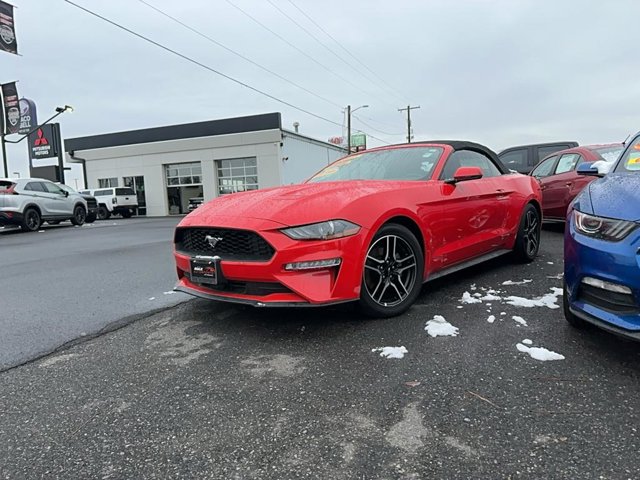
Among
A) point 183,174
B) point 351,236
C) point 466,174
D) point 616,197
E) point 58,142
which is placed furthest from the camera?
point 183,174

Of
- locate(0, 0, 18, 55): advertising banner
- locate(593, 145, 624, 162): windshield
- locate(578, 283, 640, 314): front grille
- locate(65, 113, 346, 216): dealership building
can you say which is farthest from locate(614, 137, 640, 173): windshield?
locate(65, 113, 346, 216): dealership building

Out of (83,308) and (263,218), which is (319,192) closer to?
(263,218)

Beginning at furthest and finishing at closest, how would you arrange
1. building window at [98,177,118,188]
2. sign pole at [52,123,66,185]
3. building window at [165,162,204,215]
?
building window at [98,177,118,188], building window at [165,162,204,215], sign pole at [52,123,66,185]

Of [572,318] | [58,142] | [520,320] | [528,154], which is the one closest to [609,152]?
[528,154]

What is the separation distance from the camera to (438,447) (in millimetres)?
1845

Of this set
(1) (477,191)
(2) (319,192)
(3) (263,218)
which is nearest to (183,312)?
(3) (263,218)

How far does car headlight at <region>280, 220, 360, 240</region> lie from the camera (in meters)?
2.98

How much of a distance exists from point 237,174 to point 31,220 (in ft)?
48.8

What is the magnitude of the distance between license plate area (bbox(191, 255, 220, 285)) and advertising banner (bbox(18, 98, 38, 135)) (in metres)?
26.1

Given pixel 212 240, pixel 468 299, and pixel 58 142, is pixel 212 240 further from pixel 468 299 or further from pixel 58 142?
pixel 58 142

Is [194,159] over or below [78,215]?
over

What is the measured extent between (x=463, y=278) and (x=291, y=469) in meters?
3.37

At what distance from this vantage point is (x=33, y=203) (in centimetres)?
1435

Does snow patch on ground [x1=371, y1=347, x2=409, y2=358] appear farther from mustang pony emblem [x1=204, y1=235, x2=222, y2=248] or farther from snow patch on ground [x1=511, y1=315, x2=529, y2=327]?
mustang pony emblem [x1=204, y1=235, x2=222, y2=248]
